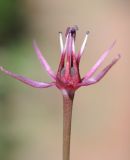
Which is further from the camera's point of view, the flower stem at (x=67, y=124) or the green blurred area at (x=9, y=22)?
the green blurred area at (x=9, y=22)

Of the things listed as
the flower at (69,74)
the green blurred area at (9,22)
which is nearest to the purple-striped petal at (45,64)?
the flower at (69,74)

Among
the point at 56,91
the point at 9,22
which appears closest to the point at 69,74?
the point at 9,22

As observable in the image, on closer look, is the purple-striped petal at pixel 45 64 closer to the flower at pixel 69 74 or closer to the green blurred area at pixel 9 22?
the flower at pixel 69 74

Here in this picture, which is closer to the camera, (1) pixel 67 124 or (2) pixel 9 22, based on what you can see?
(1) pixel 67 124

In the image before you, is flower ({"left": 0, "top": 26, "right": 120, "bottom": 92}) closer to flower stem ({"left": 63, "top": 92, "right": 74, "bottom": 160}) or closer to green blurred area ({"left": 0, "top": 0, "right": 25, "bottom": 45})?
flower stem ({"left": 63, "top": 92, "right": 74, "bottom": 160})

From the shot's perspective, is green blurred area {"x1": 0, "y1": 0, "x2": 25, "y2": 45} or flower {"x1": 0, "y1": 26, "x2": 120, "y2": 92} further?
green blurred area {"x1": 0, "y1": 0, "x2": 25, "y2": 45}

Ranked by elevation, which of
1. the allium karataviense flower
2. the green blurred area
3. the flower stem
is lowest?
the flower stem

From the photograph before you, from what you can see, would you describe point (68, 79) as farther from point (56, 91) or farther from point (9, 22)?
point (56, 91)

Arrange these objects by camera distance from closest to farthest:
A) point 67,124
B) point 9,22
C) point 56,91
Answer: point 67,124
point 9,22
point 56,91

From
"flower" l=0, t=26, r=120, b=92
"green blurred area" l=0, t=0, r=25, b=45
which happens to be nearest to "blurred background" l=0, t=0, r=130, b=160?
"green blurred area" l=0, t=0, r=25, b=45
